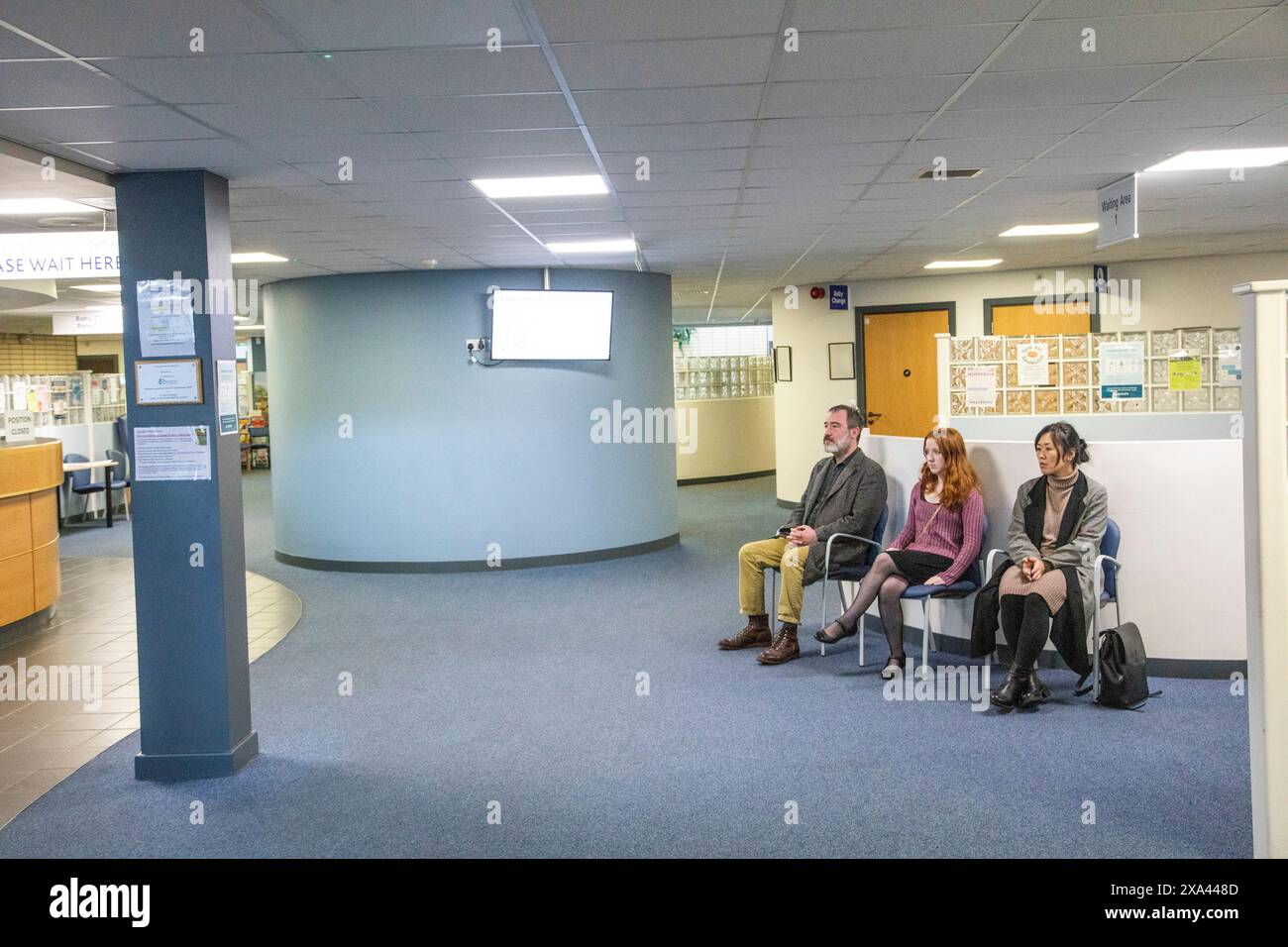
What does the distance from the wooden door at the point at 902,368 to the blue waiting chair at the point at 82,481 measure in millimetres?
9025

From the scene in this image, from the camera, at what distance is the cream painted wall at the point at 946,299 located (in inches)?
397

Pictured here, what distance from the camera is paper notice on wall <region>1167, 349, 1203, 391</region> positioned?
7090 millimetres

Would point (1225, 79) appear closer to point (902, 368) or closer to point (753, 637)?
point (753, 637)

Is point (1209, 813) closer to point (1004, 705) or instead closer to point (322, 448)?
point (1004, 705)

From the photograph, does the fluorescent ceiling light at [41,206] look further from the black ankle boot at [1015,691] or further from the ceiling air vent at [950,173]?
the black ankle boot at [1015,691]

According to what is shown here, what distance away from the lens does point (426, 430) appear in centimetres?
880

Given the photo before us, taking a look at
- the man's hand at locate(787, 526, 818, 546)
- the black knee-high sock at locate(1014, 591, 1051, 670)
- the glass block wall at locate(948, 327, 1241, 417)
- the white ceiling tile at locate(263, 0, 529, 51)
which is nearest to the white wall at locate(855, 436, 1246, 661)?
the black knee-high sock at locate(1014, 591, 1051, 670)

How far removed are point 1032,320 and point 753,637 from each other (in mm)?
6604

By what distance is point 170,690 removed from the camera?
14.1ft

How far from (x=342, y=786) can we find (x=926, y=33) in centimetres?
339

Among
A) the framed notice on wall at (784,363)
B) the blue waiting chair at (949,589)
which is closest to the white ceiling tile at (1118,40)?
the blue waiting chair at (949,589)

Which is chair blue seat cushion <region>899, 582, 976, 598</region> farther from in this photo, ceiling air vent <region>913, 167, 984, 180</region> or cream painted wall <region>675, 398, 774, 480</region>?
cream painted wall <region>675, 398, 774, 480</region>
